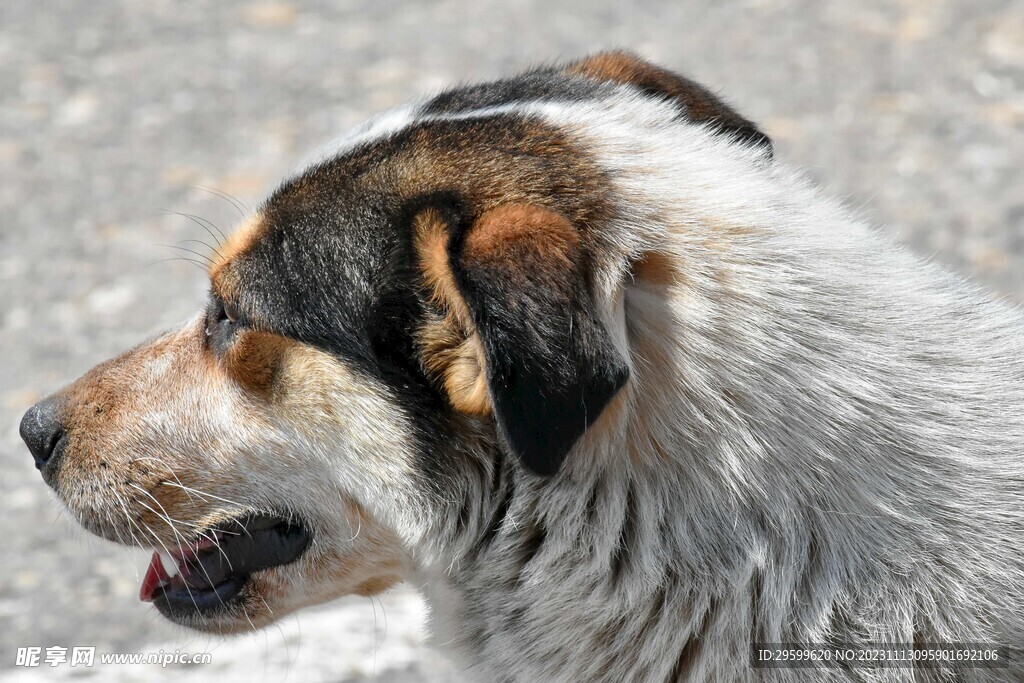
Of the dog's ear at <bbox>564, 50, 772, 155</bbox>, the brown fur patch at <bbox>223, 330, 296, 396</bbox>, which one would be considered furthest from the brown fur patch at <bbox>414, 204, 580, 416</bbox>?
the dog's ear at <bbox>564, 50, 772, 155</bbox>

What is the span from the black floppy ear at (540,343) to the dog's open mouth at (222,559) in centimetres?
96

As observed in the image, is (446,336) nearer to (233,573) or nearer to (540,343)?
(540,343)

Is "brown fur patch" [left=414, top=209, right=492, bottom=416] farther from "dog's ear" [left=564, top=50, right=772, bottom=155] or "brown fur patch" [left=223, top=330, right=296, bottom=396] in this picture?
"dog's ear" [left=564, top=50, right=772, bottom=155]

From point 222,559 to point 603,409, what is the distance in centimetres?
133

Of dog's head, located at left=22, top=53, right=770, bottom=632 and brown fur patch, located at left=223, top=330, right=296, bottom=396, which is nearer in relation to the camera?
dog's head, located at left=22, top=53, right=770, bottom=632

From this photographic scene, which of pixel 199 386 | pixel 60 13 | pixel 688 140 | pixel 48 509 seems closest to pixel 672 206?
pixel 688 140

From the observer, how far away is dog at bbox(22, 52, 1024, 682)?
2.59 meters

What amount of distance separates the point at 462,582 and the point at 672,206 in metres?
1.06

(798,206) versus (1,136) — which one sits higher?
(798,206)

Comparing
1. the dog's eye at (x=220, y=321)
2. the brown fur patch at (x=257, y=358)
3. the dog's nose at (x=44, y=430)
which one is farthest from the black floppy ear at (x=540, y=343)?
the dog's nose at (x=44, y=430)

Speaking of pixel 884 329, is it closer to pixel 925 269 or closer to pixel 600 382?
pixel 925 269

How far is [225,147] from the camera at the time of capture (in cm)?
743

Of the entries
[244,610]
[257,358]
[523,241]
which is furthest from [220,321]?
[523,241]

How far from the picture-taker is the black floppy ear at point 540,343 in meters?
2.31
